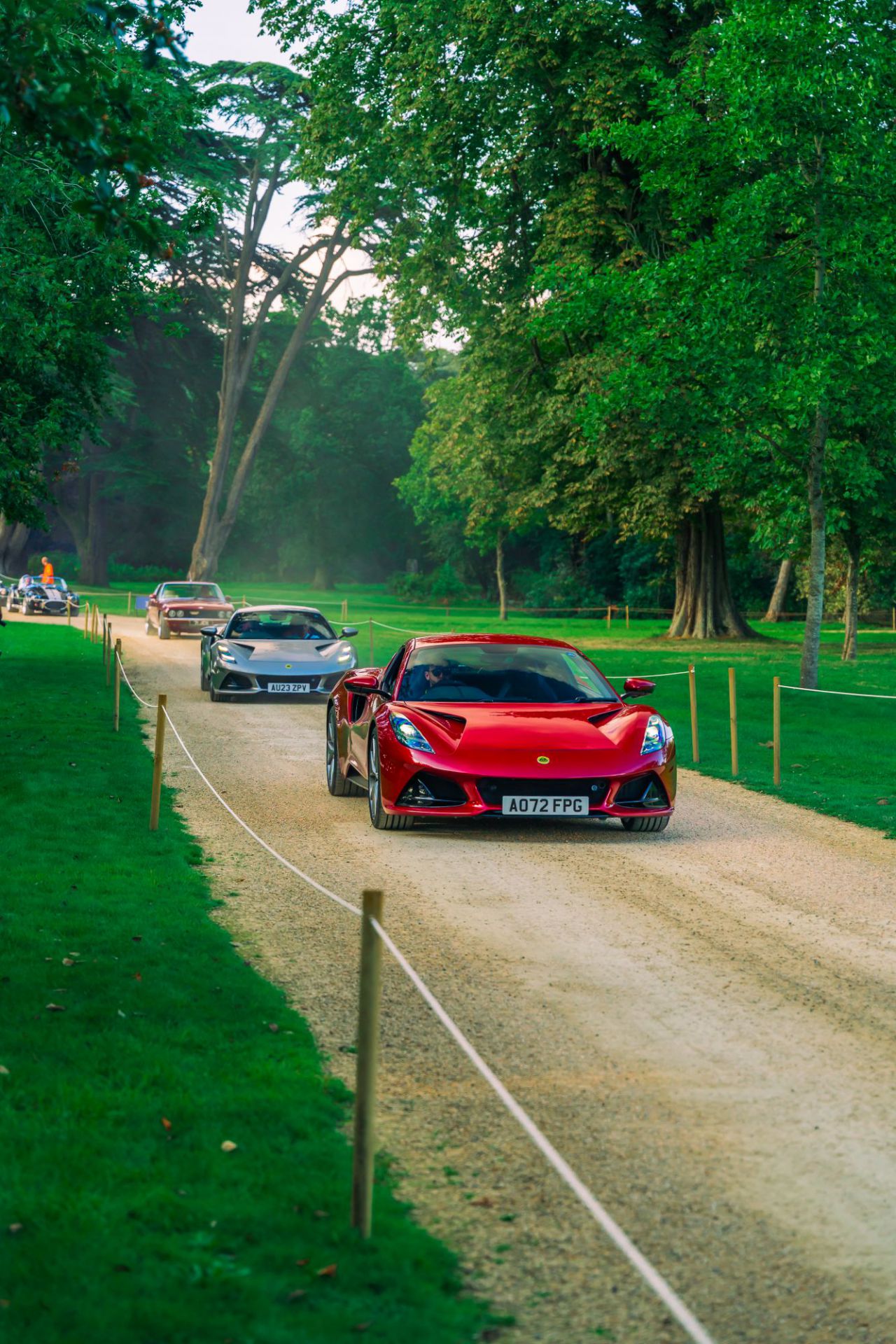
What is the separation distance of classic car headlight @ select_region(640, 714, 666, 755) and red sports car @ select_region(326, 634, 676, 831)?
1 centimetres

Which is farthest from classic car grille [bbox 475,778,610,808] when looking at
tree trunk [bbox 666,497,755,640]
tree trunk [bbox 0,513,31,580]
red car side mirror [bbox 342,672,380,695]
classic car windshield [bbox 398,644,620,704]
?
tree trunk [bbox 0,513,31,580]

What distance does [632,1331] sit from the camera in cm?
374

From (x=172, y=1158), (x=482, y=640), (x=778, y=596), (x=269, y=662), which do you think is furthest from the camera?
(x=778, y=596)

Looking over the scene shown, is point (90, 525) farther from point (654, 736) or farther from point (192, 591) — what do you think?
point (654, 736)

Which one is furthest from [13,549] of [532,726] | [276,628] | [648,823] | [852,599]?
[648,823]

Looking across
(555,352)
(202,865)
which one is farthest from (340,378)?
(202,865)

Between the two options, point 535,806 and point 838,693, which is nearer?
point 535,806

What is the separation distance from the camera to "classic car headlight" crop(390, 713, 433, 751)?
11.5 metres

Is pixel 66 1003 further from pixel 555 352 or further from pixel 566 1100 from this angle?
pixel 555 352

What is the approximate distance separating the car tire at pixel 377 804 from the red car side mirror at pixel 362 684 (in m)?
0.59

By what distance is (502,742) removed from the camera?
11.5 m

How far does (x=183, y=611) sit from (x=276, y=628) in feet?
61.3

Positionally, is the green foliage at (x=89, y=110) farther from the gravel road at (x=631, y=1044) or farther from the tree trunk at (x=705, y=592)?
the tree trunk at (x=705, y=592)

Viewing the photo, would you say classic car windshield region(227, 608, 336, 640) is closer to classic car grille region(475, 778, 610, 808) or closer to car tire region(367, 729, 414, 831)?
car tire region(367, 729, 414, 831)
